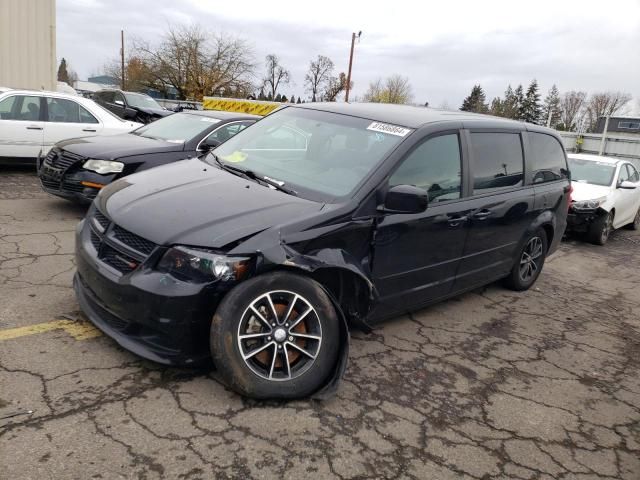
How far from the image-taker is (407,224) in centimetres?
361

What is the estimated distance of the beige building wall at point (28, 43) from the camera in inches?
552

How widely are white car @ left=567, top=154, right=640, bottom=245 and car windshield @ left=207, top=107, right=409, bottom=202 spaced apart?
614 cm

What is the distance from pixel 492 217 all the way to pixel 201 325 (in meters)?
2.70

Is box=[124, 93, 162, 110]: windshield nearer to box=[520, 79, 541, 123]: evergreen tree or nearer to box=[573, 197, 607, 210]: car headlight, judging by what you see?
box=[573, 197, 607, 210]: car headlight

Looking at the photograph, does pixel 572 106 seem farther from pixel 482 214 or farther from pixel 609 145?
pixel 482 214

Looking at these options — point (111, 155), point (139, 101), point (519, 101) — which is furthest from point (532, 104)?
point (111, 155)

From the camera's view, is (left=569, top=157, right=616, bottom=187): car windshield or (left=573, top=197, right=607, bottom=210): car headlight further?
(left=569, top=157, right=616, bottom=187): car windshield

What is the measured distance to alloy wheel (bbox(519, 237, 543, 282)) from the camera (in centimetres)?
532

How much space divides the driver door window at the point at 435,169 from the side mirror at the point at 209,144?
→ 3.29 metres

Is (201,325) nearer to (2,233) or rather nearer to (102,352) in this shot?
(102,352)

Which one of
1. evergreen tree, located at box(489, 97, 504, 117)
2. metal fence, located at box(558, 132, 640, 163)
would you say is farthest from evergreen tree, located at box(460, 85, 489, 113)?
metal fence, located at box(558, 132, 640, 163)

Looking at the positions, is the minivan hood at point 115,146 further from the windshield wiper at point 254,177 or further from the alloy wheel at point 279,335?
the alloy wheel at point 279,335

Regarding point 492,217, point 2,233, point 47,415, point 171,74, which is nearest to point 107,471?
point 47,415

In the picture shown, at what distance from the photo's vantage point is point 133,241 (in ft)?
9.78
